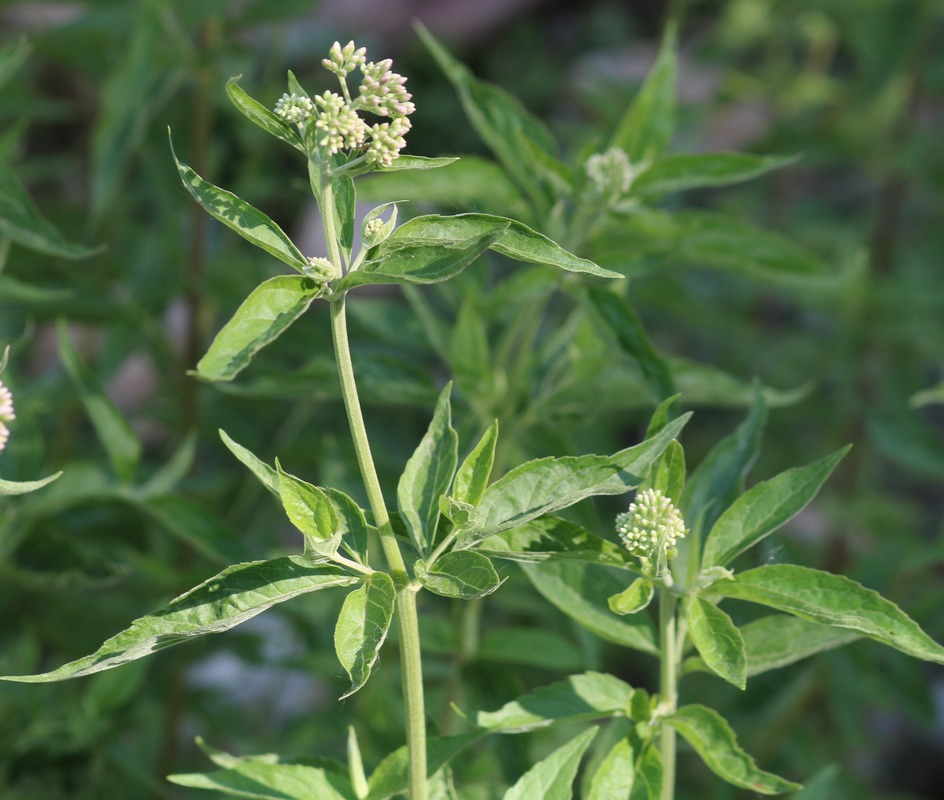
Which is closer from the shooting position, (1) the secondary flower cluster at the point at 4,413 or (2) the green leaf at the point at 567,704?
(1) the secondary flower cluster at the point at 4,413

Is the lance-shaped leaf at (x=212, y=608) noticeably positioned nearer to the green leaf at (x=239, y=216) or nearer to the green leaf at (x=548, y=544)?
the green leaf at (x=548, y=544)

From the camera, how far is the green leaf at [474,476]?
92cm

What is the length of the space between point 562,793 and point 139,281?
154 centimetres

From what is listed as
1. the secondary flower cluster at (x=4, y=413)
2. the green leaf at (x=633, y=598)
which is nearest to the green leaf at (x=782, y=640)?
the green leaf at (x=633, y=598)

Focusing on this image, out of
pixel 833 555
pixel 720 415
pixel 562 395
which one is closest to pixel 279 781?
pixel 562 395

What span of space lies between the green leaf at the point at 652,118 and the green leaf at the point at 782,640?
711 mm

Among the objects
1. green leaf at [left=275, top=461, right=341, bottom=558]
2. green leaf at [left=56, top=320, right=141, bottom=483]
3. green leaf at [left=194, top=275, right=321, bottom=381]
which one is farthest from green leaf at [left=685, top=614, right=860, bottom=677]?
green leaf at [left=56, top=320, right=141, bottom=483]

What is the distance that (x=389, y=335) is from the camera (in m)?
1.56

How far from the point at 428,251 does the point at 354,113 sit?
0.39 ft

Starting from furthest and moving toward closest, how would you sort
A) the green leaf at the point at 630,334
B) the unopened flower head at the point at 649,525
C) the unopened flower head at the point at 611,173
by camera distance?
the unopened flower head at the point at 611,173 < the green leaf at the point at 630,334 < the unopened flower head at the point at 649,525

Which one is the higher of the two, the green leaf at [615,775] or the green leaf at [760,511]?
the green leaf at [760,511]

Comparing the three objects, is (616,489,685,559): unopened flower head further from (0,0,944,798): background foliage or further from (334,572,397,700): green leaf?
(0,0,944,798): background foliage

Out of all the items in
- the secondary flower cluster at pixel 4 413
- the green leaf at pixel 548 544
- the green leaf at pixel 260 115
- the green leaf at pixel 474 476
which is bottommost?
the green leaf at pixel 548 544

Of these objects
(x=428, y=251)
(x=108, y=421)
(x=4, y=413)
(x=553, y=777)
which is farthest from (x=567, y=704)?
(x=108, y=421)
